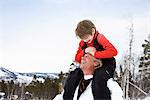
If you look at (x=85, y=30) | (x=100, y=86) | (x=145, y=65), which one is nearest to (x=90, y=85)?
(x=100, y=86)

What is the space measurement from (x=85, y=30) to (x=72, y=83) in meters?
0.20

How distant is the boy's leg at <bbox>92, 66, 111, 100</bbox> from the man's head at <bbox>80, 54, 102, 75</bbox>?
4 centimetres

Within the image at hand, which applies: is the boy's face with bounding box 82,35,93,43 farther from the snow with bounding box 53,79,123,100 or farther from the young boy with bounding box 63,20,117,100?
the snow with bounding box 53,79,123,100

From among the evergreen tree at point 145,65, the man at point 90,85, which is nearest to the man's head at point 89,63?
the man at point 90,85

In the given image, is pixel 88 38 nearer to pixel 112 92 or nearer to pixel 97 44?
pixel 97 44

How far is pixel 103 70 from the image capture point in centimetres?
121

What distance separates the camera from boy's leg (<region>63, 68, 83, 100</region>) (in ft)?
4.17

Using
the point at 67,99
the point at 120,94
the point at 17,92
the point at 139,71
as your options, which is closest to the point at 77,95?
the point at 67,99

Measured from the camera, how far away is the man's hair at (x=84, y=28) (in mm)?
1224

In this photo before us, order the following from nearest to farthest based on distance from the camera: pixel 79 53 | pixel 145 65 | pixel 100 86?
pixel 100 86
pixel 79 53
pixel 145 65

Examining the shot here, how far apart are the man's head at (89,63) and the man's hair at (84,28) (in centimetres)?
8

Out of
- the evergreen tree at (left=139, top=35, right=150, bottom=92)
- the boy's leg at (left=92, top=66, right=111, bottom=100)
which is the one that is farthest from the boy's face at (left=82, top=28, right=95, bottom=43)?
the evergreen tree at (left=139, top=35, right=150, bottom=92)

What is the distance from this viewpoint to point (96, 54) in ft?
4.01

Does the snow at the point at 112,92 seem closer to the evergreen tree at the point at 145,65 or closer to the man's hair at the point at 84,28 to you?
the man's hair at the point at 84,28
